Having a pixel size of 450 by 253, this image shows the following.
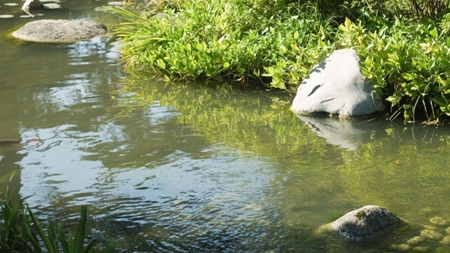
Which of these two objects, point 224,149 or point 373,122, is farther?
point 373,122

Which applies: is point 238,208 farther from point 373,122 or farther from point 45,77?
point 45,77

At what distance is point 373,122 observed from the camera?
7070mm

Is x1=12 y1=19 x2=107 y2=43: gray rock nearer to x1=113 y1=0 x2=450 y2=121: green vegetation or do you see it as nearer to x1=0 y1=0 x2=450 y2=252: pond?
x1=113 y1=0 x2=450 y2=121: green vegetation

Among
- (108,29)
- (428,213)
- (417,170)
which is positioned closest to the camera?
(428,213)

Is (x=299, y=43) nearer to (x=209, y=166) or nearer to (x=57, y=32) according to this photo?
(x=209, y=166)

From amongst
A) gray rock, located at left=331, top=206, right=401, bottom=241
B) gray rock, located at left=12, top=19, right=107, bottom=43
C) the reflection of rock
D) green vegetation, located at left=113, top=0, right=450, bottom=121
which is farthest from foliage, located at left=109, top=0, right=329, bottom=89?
gray rock, located at left=331, top=206, right=401, bottom=241

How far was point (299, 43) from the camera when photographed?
8.41 m

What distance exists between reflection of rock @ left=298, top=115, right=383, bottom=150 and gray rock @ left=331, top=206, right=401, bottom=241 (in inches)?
72.7

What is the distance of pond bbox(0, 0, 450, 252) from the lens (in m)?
4.70

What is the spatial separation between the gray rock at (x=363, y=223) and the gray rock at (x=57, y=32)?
831 cm

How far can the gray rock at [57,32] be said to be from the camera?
1184cm

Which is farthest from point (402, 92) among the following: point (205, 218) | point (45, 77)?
point (45, 77)

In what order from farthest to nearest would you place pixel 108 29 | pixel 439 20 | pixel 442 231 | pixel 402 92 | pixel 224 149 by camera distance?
pixel 108 29, pixel 439 20, pixel 402 92, pixel 224 149, pixel 442 231

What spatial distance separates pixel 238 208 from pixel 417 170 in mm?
1711
